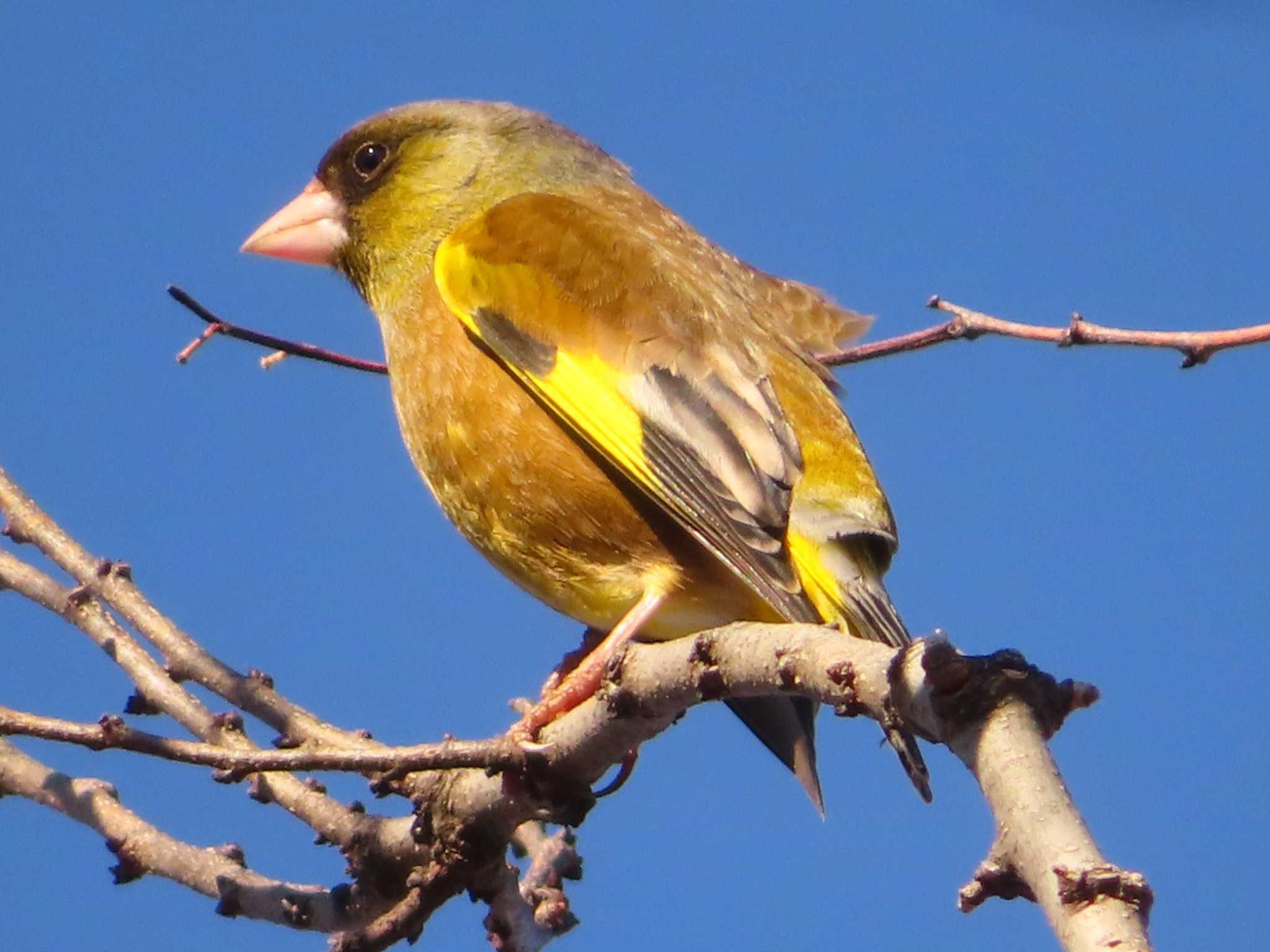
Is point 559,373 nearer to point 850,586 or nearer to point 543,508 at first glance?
point 543,508

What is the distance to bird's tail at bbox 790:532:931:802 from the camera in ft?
12.2

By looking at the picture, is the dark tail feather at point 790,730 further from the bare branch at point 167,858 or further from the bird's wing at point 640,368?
the bare branch at point 167,858

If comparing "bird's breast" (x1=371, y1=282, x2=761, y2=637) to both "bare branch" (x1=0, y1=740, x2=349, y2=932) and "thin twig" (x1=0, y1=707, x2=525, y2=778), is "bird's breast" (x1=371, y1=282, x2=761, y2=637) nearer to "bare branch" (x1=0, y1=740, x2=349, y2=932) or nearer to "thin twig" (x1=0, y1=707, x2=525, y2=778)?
"bare branch" (x1=0, y1=740, x2=349, y2=932)

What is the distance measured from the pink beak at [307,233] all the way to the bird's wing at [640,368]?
0.73 metres

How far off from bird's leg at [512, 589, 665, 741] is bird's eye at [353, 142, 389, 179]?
6.56 ft

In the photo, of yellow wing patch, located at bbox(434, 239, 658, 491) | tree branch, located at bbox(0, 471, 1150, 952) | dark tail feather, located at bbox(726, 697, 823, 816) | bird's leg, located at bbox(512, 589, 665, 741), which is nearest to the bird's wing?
yellow wing patch, located at bbox(434, 239, 658, 491)

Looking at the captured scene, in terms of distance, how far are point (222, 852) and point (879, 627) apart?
1437mm

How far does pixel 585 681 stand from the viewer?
3955 millimetres

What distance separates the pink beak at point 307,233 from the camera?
5520 mm

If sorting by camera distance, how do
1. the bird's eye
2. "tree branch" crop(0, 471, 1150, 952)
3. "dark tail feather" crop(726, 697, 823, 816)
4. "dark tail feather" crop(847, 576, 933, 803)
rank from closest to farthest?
1. "tree branch" crop(0, 471, 1150, 952)
2. "dark tail feather" crop(847, 576, 933, 803)
3. "dark tail feather" crop(726, 697, 823, 816)
4. the bird's eye

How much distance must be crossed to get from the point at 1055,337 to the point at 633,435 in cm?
116

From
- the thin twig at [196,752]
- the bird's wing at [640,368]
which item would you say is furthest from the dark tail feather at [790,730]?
the thin twig at [196,752]

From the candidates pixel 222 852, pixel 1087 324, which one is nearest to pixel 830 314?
pixel 1087 324

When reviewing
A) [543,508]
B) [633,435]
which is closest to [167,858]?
[543,508]
